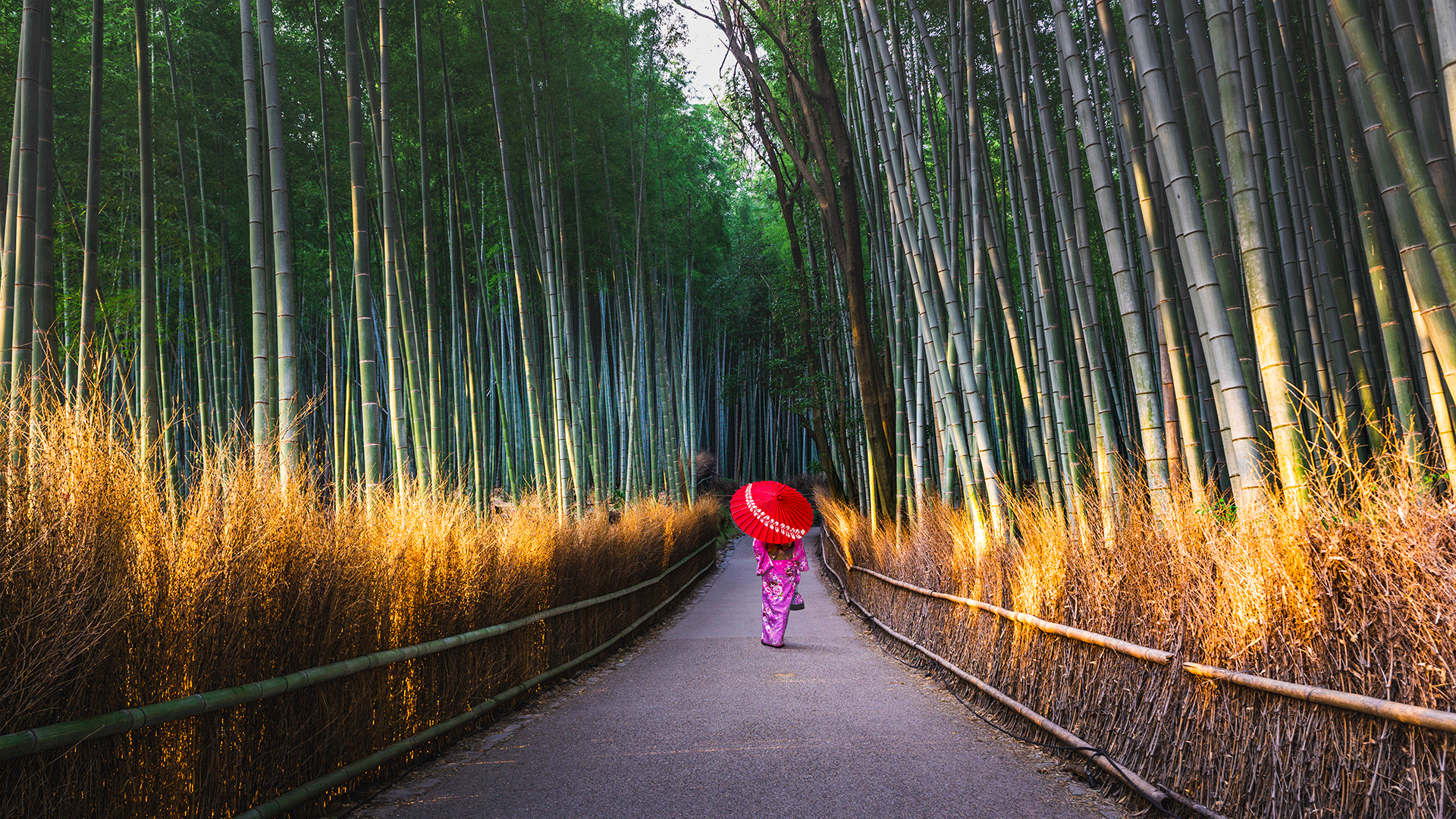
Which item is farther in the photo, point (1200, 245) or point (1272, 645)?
point (1200, 245)

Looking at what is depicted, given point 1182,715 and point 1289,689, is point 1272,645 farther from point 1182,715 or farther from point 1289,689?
point 1182,715

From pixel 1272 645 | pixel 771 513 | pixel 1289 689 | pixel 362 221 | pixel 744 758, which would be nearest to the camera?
pixel 1289 689

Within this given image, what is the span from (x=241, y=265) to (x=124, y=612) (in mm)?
10945

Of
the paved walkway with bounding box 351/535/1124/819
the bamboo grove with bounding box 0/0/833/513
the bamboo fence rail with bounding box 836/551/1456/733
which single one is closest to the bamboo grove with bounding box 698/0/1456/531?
the bamboo fence rail with bounding box 836/551/1456/733

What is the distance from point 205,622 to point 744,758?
176 centimetres

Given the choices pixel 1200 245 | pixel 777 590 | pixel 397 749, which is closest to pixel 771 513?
pixel 777 590

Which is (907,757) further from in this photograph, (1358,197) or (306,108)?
(306,108)

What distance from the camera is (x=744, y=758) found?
9.69ft

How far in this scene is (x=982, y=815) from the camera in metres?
2.30

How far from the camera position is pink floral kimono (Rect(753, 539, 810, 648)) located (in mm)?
5648

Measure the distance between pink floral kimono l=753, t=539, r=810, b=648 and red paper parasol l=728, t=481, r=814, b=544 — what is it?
9 cm

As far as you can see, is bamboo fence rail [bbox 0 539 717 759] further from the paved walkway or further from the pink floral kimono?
the pink floral kimono

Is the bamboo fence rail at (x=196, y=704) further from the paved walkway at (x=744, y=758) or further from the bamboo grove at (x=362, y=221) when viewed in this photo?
the bamboo grove at (x=362, y=221)

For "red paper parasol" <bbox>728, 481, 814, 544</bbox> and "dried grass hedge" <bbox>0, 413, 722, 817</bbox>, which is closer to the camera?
"dried grass hedge" <bbox>0, 413, 722, 817</bbox>
